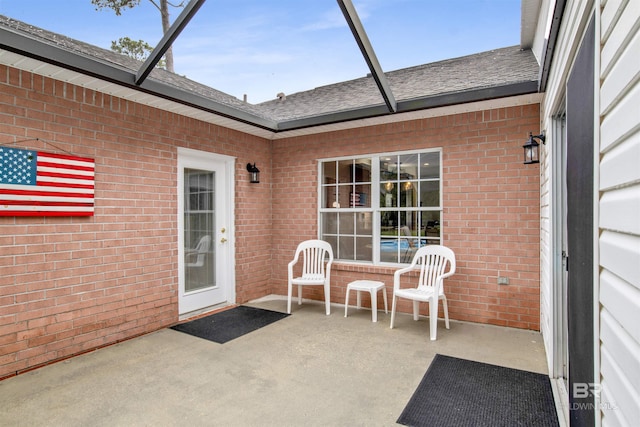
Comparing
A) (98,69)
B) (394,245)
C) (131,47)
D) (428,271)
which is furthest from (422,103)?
(131,47)

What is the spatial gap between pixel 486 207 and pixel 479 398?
233 cm

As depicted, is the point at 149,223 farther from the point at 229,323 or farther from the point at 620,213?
the point at 620,213

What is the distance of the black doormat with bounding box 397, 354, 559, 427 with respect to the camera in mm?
2326

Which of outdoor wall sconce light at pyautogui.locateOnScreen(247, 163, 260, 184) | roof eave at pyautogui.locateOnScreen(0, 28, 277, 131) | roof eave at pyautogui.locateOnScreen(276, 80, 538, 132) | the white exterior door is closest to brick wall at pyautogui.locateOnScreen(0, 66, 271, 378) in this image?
the white exterior door

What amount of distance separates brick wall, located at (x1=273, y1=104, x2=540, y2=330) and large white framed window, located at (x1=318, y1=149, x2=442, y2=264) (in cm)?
17

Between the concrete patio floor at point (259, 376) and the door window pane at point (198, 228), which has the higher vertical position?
the door window pane at point (198, 228)

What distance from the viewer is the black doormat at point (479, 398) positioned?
7.63ft

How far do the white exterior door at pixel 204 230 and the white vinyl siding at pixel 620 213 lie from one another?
4237 millimetres

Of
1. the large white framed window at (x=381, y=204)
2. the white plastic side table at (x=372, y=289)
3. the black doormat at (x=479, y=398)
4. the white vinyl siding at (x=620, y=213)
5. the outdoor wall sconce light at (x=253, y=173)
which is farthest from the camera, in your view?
the outdoor wall sconce light at (x=253, y=173)

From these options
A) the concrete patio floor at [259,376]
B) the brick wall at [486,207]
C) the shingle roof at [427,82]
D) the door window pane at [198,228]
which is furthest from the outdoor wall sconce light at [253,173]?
the concrete patio floor at [259,376]

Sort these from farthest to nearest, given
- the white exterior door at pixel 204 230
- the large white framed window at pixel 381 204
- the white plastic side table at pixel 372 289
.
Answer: the large white framed window at pixel 381 204 → the white exterior door at pixel 204 230 → the white plastic side table at pixel 372 289

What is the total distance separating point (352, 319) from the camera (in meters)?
4.49

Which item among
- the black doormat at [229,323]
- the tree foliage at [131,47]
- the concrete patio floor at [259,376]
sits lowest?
the concrete patio floor at [259,376]

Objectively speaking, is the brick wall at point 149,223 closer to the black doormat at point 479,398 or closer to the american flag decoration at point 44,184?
the american flag decoration at point 44,184
